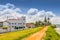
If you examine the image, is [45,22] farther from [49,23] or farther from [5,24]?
[5,24]

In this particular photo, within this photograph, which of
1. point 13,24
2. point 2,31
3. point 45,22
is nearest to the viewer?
point 2,31

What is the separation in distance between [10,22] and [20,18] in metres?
3.09

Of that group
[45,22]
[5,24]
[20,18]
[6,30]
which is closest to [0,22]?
[5,24]

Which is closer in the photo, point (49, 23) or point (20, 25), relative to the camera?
point (20, 25)

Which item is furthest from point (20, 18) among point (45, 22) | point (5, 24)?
point (45, 22)

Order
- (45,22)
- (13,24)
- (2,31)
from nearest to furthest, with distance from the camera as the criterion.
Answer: (2,31) < (13,24) < (45,22)

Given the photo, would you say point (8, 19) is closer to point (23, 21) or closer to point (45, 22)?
point (23, 21)

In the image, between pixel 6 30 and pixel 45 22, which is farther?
pixel 45 22

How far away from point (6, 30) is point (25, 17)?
18.7 metres

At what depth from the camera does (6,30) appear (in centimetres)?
3269

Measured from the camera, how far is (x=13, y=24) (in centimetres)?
4803

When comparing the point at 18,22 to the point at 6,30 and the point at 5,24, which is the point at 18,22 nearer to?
the point at 5,24

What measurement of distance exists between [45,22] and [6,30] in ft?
164

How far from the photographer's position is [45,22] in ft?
268
